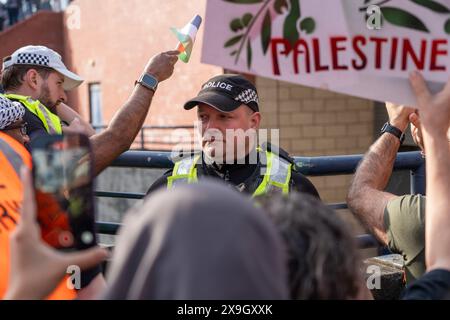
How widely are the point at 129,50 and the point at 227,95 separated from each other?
46.1 ft

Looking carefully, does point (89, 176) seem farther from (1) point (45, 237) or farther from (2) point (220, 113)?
(2) point (220, 113)

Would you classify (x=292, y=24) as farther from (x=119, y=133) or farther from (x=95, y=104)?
(x=95, y=104)

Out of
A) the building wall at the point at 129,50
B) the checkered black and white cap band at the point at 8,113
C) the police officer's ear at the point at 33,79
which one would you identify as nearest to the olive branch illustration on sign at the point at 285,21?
the checkered black and white cap band at the point at 8,113

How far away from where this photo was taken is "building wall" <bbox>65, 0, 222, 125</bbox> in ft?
46.8

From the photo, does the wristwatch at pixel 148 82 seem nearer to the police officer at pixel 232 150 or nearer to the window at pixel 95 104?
the police officer at pixel 232 150

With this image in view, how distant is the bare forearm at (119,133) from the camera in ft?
8.33

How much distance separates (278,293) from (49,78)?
261cm

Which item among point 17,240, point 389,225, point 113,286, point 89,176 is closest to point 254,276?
point 113,286

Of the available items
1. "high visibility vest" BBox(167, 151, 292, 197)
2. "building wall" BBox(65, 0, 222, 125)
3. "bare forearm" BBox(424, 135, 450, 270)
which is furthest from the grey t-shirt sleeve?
"building wall" BBox(65, 0, 222, 125)

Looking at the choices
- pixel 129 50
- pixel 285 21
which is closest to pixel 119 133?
pixel 285 21

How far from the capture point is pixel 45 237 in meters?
1.59

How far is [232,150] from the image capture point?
3090 millimetres

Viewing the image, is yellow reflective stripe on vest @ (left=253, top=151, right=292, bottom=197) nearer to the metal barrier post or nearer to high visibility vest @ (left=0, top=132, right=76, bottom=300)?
high visibility vest @ (left=0, top=132, right=76, bottom=300)

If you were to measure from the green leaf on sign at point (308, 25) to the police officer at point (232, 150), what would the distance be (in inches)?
47.3
